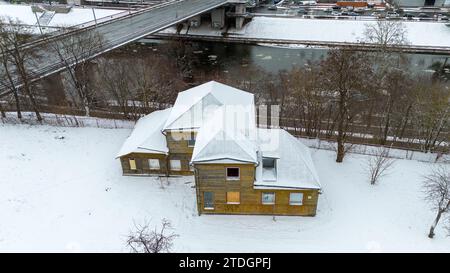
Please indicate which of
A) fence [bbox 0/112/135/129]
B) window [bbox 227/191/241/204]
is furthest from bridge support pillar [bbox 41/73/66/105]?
window [bbox 227/191/241/204]

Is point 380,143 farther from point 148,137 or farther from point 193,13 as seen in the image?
point 193,13

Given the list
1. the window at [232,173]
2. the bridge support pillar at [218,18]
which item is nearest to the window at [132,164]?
the window at [232,173]

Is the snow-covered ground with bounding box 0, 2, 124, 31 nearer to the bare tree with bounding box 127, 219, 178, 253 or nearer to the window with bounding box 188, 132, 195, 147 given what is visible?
the window with bounding box 188, 132, 195, 147

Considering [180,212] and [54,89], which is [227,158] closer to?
[180,212]

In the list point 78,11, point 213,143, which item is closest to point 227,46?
point 78,11

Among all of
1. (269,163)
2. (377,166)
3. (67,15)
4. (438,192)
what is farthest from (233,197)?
(67,15)

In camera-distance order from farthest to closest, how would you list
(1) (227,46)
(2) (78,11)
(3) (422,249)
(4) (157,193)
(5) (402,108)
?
(2) (78,11), (1) (227,46), (5) (402,108), (4) (157,193), (3) (422,249)
